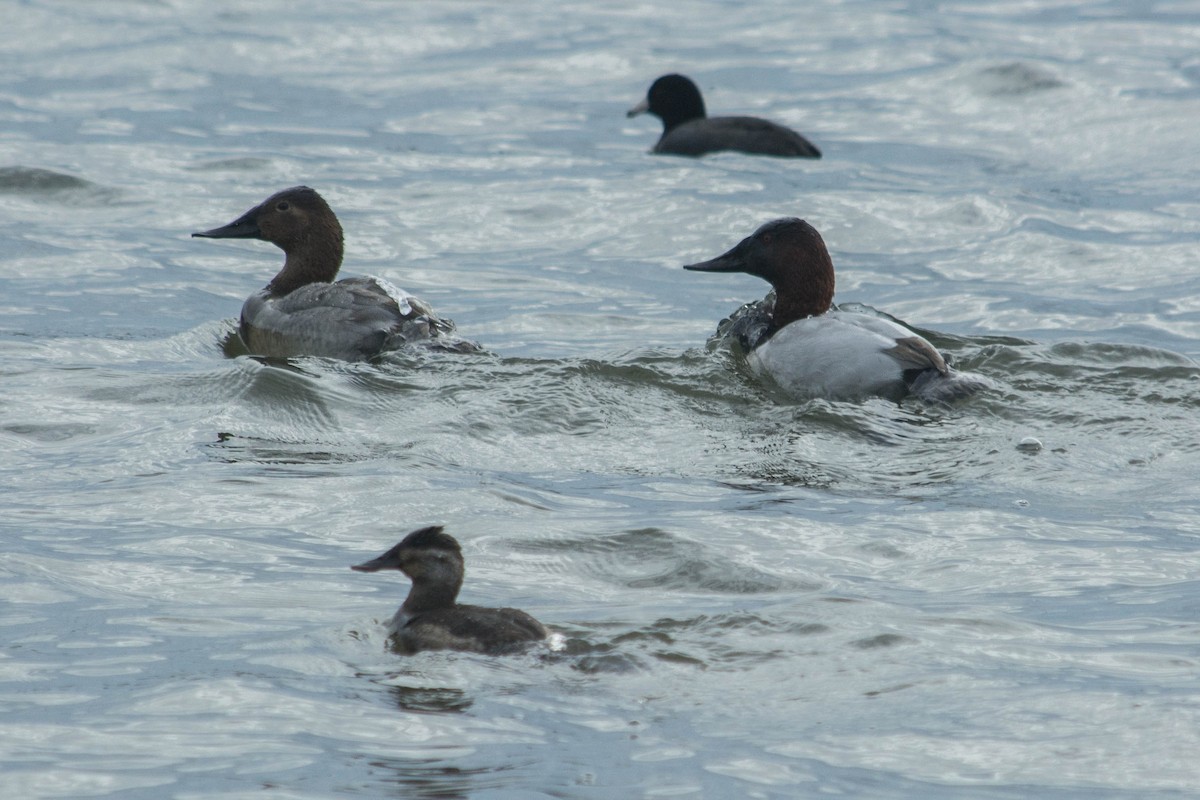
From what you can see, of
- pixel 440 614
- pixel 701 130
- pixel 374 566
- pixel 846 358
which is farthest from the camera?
pixel 701 130

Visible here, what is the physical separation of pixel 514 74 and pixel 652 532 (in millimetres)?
17491

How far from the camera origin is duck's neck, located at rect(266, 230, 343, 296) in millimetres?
12578

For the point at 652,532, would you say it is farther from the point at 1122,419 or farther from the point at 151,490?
the point at 1122,419

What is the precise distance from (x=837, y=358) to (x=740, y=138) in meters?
8.60

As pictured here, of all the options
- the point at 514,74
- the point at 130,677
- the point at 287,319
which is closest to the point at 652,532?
the point at 130,677

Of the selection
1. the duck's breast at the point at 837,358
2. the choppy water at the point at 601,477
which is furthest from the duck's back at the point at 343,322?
the duck's breast at the point at 837,358

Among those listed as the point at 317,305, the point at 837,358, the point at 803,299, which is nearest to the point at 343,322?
the point at 317,305

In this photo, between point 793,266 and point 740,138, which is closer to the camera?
point 793,266

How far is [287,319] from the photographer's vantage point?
466 inches

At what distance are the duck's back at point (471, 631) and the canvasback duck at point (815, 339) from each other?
4235 mm

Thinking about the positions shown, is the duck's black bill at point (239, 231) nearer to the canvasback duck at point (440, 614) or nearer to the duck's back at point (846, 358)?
the duck's back at point (846, 358)

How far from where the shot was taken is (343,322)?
11.5 metres

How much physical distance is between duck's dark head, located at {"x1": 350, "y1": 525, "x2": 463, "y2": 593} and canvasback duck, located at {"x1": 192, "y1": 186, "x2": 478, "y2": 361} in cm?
449

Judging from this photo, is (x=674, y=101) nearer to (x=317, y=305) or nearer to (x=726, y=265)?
(x=726, y=265)
